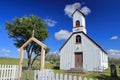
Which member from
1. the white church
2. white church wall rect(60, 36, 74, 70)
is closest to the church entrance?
the white church

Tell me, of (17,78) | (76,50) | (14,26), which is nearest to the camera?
(17,78)

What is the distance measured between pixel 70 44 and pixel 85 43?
2785 millimetres

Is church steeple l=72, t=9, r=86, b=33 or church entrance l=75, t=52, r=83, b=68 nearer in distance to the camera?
church entrance l=75, t=52, r=83, b=68

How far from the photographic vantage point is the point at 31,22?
29672 millimetres

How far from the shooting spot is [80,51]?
26.6 m

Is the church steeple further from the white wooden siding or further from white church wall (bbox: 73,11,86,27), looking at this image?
the white wooden siding

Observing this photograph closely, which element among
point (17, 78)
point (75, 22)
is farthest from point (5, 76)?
point (75, 22)

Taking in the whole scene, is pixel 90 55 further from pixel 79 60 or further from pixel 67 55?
pixel 67 55

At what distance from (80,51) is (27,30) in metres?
10.3

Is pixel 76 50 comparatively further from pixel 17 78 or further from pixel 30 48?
pixel 17 78

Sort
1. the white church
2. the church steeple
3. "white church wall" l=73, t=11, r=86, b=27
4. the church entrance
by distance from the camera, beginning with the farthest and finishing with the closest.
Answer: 1. "white church wall" l=73, t=11, r=86, b=27
2. the church steeple
3. the church entrance
4. the white church

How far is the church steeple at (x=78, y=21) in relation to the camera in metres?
27.0

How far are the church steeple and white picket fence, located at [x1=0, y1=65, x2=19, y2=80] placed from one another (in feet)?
55.6

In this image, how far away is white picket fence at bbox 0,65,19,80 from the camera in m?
11.7
